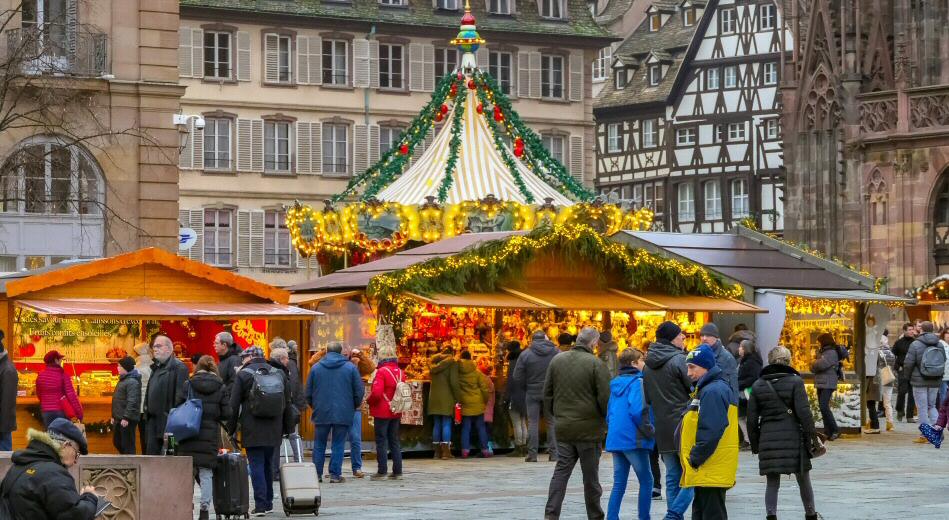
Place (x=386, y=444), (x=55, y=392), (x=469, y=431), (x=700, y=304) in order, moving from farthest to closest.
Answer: (x=700, y=304) → (x=469, y=431) → (x=386, y=444) → (x=55, y=392)

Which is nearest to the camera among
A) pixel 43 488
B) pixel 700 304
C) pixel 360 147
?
pixel 43 488

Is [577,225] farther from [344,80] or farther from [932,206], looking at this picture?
[344,80]

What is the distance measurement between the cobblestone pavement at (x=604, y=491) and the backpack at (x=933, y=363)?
2.31 metres

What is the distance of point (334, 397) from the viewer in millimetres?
21781

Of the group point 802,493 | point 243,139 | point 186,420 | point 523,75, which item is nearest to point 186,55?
point 243,139

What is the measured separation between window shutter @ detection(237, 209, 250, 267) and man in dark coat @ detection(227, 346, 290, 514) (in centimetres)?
4329

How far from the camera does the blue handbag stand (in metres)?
17.2

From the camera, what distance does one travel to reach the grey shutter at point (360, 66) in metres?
63.5

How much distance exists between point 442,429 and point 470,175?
7.81 metres

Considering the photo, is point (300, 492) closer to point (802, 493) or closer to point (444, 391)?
point (802, 493)

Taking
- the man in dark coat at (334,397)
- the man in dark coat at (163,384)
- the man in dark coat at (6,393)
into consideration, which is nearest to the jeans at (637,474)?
the man in dark coat at (163,384)

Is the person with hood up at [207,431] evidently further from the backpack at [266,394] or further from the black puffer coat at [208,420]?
the backpack at [266,394]

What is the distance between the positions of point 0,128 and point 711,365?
1576cm

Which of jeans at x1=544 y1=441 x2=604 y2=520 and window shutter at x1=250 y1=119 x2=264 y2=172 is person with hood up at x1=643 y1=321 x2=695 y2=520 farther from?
window shutter at x1=250 y1=119 x2=264 y2=172
